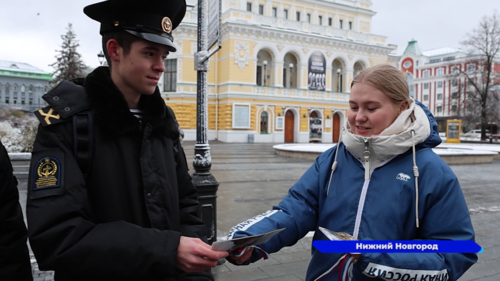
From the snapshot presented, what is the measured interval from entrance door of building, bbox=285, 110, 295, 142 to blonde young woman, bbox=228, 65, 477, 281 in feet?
Result: 108

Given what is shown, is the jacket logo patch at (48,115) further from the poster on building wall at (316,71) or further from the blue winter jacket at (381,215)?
the poster on building wall at (316,71)

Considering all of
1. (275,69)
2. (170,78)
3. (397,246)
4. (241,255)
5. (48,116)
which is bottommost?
(241,255)

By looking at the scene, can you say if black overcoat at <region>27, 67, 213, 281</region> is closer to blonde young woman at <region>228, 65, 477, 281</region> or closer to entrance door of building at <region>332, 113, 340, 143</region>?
blonde young woman at <region>228, 65, 477, 281</region>

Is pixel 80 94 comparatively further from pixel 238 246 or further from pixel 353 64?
pixel 353 64

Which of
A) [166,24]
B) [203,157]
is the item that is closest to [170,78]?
[203,157]

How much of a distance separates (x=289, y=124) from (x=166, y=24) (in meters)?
33.4

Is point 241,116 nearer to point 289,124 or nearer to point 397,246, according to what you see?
point 289,124

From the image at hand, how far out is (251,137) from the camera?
103ft

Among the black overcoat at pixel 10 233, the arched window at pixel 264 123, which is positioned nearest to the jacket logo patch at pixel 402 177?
the black overcoat at pixel 10 233

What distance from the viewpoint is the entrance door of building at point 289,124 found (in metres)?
34.7

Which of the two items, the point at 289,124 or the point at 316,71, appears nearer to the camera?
the point at 289,124

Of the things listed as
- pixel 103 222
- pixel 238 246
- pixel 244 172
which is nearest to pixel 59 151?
pixel 103 222

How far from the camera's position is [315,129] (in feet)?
116

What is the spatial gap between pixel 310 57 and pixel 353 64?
18.6 feet
